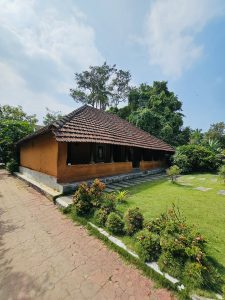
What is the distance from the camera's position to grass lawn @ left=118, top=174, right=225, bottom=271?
462 centimetres

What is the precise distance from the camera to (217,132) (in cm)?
4509

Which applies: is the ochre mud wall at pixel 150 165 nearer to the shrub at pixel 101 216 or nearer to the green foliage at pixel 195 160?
the green foliage at pixel 195 160

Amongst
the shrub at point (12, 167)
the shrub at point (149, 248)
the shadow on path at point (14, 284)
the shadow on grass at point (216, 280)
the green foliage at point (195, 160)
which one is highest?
the green foliage at point (195, 160)

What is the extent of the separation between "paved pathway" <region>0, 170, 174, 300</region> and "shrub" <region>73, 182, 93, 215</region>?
54 centimetres

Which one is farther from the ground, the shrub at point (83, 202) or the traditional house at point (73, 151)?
the traditional house at point (73, 151)

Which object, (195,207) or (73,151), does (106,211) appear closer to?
(195,207)

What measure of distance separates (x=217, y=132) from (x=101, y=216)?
47689 millimetres

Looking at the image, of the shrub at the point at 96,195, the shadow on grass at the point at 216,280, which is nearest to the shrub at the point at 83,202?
the shrub at the point at 96,195

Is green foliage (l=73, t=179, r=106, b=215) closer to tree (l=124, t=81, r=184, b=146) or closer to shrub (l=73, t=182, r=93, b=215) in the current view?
shrub (l=73, t=182, r=93, b=215)

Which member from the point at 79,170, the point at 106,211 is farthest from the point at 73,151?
the point at 106,211

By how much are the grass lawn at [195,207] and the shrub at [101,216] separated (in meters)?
0.97

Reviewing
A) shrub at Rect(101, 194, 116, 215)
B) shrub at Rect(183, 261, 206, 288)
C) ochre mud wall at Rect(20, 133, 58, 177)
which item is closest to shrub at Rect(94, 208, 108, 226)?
shrub at Rect(101, 194, 116, 215)

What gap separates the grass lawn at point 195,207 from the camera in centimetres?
462

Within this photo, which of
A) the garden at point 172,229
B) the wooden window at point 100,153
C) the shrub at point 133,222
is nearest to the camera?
the garden at point 172,229
